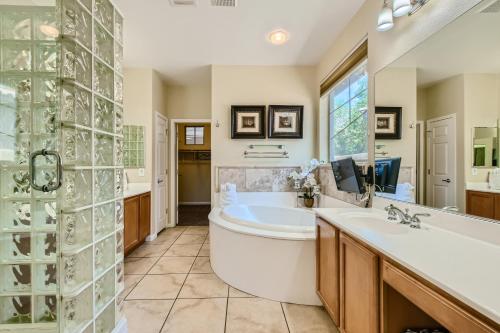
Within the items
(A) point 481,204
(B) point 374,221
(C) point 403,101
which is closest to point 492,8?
(C) point 403,101

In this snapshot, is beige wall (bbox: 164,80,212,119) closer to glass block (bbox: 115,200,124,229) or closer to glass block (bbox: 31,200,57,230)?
glass block (bbox: 115,200,124,229)

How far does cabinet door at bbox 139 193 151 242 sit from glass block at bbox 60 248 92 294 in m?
2.05

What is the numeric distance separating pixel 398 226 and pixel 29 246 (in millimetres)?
2257

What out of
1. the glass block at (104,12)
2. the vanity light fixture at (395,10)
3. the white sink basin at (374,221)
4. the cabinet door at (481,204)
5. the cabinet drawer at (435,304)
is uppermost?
the vanity light fixture at (395,10)

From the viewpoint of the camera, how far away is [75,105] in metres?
1.15

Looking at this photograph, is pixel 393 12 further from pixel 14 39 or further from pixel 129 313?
pixel 129 313

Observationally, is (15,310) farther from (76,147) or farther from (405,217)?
(405,217)

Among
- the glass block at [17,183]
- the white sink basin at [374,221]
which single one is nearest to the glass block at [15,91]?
the glass block at [17,183]

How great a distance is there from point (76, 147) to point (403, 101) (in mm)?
Result: 2078

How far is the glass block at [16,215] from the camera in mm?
1348

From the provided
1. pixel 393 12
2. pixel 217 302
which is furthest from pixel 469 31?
pixel 217 302

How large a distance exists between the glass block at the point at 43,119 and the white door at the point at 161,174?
8.15 feet

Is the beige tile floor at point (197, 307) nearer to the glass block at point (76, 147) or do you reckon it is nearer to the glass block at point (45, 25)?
the glass block at point (76, 147)

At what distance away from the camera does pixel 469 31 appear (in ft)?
3.88
